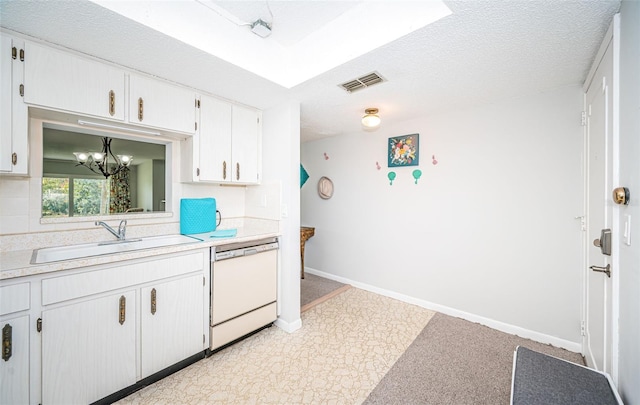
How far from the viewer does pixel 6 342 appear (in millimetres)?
1266

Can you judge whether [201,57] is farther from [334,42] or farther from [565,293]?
[565,293]

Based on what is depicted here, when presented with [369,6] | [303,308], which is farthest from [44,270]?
[369,6]

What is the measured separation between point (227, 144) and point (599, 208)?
2.92 metres

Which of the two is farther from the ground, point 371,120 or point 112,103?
point 371,120

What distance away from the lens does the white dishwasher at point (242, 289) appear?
2068 millimetres

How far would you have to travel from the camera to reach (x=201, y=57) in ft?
5.62

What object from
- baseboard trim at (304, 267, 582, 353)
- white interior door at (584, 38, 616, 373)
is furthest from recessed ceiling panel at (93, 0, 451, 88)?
baseboard trim at (304, 267, 582, 353)

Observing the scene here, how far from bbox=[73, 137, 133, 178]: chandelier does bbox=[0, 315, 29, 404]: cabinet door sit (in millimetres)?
1171

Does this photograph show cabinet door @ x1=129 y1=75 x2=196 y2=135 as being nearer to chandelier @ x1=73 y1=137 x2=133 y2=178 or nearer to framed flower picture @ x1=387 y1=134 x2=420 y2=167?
chandelier @ x1=73 y1=137 x2=133 y2=178

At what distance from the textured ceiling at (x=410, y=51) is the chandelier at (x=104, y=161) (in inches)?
28.8

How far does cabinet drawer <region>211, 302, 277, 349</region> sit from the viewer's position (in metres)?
A: 2.06

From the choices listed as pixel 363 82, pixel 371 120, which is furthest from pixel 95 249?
pixel 371 120

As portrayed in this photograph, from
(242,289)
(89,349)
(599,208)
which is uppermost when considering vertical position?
(599,208)

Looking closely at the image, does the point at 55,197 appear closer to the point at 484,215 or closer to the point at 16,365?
the point at 16,365
